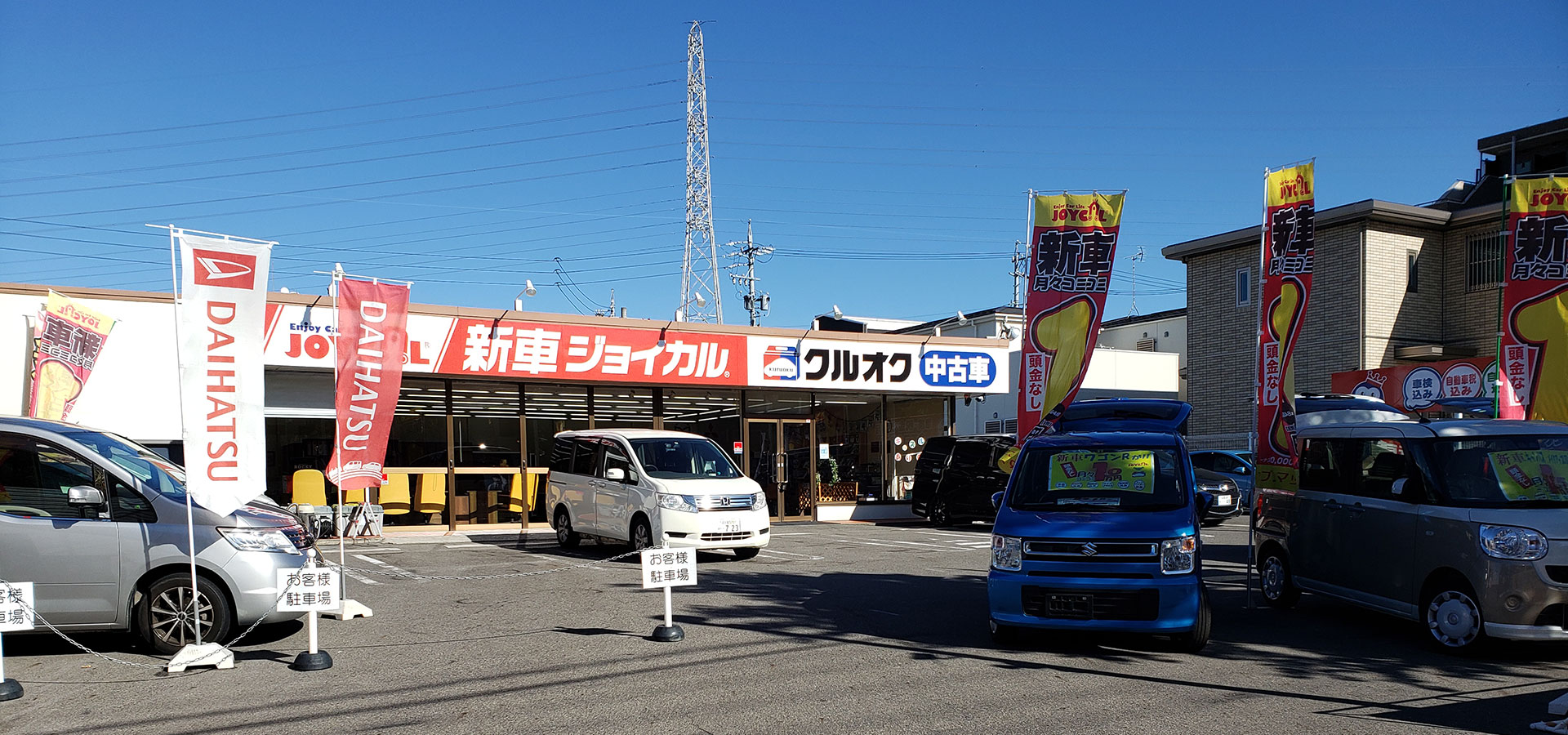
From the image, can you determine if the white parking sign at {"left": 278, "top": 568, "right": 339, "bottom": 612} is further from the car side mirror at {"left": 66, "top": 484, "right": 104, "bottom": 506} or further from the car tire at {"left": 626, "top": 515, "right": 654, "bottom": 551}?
the car tire at {"left": 626, "top": 515, "right": 654, "bottom": 551}

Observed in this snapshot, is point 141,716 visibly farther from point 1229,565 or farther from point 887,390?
point 887,390

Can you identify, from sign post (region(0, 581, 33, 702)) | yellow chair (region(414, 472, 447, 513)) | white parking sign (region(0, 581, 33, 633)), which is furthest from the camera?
yellow chair (region(414, 472, 447, 513))

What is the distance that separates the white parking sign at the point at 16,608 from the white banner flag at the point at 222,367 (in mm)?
1209

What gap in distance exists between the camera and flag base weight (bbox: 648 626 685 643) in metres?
8.77

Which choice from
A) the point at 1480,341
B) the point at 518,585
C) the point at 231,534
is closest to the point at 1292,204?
the point at 518,585

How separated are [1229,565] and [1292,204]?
5.28m

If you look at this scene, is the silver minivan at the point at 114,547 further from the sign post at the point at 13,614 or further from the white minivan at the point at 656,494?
the white minivan at the point at 656,494

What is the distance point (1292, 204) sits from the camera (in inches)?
456

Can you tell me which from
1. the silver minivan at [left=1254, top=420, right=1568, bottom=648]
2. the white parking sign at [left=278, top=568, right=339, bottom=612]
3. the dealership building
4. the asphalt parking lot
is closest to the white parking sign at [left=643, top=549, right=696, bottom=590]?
the asphalt parking lot

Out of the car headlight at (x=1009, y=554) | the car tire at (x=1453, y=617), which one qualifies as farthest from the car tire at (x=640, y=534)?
the car tire at (x=1453, y=617)

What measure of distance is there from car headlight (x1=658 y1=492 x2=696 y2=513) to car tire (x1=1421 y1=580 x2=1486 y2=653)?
850 cm

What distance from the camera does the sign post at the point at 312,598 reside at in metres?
7.79

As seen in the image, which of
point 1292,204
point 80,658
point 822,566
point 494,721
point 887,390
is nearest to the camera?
point 494,721

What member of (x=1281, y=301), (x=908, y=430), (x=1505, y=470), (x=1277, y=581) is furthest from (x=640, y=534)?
(x=908, y=430)
